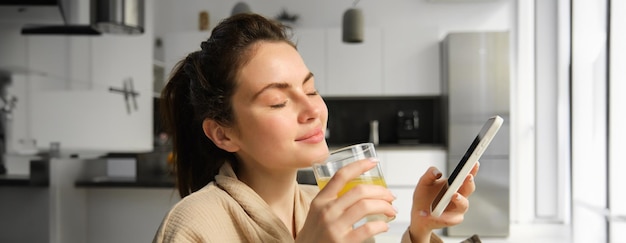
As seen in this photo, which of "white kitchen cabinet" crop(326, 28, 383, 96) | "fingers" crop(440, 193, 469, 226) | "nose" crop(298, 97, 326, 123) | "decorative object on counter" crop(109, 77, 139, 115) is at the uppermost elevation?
"white kitchen cabinet" crop(326, 28, 383, 96)

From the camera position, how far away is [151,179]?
3291mm

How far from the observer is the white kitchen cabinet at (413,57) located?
547 centimetres

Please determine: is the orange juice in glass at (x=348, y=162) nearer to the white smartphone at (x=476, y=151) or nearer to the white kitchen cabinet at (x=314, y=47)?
the white smartphone at (x=476, y=151)

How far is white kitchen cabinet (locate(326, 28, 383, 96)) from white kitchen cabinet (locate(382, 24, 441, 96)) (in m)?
0.10

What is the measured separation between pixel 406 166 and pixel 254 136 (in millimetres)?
4479

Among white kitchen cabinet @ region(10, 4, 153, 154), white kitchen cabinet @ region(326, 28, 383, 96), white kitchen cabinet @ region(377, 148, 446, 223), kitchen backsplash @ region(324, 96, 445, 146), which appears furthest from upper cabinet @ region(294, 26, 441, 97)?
white kitchen cabinet @ region(10, 4, 153, 154)

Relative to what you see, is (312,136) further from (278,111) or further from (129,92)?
(129,92)

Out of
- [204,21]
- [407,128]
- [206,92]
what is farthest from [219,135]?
[204,21]

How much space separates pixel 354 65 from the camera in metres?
5.55

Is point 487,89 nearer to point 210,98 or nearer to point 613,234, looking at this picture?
point 613,234

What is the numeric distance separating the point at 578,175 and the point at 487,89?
4.57ft

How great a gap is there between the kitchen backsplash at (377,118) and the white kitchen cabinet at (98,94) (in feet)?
6.80

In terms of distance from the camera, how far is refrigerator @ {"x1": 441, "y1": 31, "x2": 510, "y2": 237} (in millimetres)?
4977

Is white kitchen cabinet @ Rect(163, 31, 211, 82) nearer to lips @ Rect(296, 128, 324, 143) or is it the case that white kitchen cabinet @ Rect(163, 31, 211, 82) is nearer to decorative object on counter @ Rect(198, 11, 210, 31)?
decorative object on counter @ Rect(198, 11, 210, 31)
